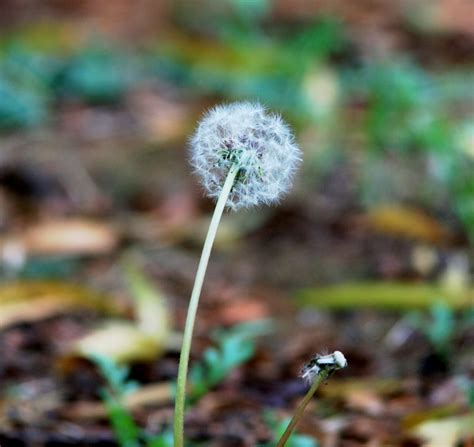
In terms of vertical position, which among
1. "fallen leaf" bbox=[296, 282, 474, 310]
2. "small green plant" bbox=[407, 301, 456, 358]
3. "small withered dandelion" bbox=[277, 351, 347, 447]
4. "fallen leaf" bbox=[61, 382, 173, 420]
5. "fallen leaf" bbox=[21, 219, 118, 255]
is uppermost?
"fallen leaf" bbox=[21, 219, 118, 255]

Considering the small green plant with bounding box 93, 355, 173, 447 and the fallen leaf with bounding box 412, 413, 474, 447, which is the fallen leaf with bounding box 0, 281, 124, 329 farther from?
the fallen leaf with bounding box 412, 413, 474, 447

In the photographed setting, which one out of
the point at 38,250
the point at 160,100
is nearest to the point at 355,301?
the point at 38,250

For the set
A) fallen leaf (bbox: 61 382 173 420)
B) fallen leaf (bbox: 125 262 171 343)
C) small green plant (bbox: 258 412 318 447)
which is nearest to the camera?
small green plant (bbox: 258 412 318 447)

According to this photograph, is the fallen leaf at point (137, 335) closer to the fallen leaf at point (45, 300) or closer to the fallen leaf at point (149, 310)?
the fallen leaf at point (149, 310)

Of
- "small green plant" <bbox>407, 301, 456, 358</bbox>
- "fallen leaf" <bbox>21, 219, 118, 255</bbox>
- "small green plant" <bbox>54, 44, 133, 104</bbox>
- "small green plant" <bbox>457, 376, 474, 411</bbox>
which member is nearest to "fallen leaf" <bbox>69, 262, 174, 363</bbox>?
"fallen leaf" <bbox>21, 219, 118, 255</bbox>

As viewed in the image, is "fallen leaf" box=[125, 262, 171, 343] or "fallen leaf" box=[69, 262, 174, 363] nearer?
"fallen leaf" box=[69, 262, 174, 363]

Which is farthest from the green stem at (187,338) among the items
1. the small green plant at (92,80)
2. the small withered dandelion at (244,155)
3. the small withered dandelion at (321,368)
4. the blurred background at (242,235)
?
the small green plant at (92,80)

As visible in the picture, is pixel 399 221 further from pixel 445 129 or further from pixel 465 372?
pixel 465 372

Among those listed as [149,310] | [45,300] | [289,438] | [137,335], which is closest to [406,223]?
[149,310]
